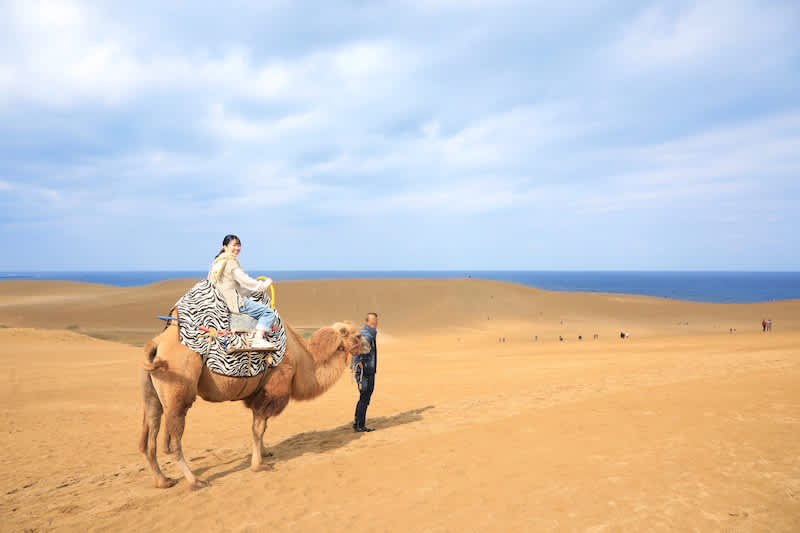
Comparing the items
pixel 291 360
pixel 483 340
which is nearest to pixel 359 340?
pixel 291 360

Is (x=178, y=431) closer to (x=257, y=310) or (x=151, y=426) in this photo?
(x=151, y=426)

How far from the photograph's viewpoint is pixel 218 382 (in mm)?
6035

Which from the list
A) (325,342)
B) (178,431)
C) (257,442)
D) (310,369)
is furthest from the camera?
(325,342)

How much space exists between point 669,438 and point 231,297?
6890mm

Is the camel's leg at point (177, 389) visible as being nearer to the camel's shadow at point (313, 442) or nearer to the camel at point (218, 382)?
the camel at point (218, 382)

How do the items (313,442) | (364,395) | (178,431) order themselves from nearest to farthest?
(178,431), (313,442), (364,395)

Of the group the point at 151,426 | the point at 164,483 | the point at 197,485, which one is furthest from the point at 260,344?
the point at 164,483

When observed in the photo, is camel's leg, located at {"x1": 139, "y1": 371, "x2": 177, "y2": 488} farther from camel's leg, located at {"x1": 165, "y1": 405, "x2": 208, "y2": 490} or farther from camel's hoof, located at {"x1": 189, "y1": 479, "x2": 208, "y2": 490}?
camel's hoof, located at {"x1": 189, "y1": 479, "x2": 208, "y2": 490}

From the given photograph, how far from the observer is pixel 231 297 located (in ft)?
20.7

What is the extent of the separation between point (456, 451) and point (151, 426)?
4.34 m

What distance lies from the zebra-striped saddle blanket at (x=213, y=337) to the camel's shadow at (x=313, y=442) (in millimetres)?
1723

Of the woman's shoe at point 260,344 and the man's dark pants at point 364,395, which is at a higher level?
the woman's shoe at point 260,344

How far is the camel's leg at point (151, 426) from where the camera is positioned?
5868 millimetres

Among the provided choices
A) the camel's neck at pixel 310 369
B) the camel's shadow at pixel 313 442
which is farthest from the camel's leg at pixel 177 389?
the camel's neck at pixel 310 369
